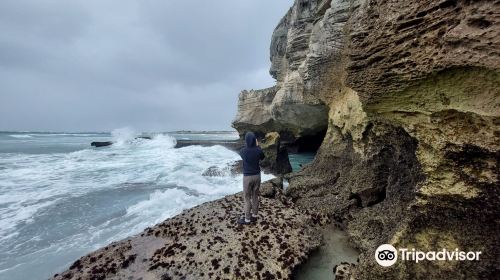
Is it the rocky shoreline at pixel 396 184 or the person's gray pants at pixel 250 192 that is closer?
the rocky shoreline at pixel 396 184

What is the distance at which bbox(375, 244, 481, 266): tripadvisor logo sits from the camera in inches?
146

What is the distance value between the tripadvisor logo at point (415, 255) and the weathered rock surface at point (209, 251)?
1597 mm

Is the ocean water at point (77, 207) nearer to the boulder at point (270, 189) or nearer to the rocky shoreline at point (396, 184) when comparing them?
the rocky shoreline at point (396, 184)

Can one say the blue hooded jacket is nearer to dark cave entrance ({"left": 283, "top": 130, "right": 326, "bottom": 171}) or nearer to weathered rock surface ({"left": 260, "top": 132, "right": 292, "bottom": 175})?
weathered rock surface ({"left": 260, "top": 132, "right": 292, "bottom": 175})

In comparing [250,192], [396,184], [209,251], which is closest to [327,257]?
[396,184]

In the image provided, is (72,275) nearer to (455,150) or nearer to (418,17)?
(455,150)

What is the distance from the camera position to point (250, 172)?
6.79 meters

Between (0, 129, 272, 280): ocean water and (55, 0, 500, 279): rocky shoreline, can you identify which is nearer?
(55, 0, 500, 279): rocky shoreline

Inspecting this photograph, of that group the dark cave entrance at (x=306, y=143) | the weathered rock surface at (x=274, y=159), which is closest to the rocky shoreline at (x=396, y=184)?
the weathered rock surface at (x=274, y=159)

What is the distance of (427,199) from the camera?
4141 mm

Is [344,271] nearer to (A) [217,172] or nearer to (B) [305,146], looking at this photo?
(A) [217,172]

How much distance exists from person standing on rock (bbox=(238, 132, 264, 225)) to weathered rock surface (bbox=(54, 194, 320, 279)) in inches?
13.0

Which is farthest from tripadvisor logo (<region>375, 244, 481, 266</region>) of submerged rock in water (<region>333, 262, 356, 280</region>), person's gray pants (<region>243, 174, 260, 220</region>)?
person's gray pants (<region>243, 174, 260, 220</region>)

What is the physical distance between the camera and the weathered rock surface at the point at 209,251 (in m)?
5.12
